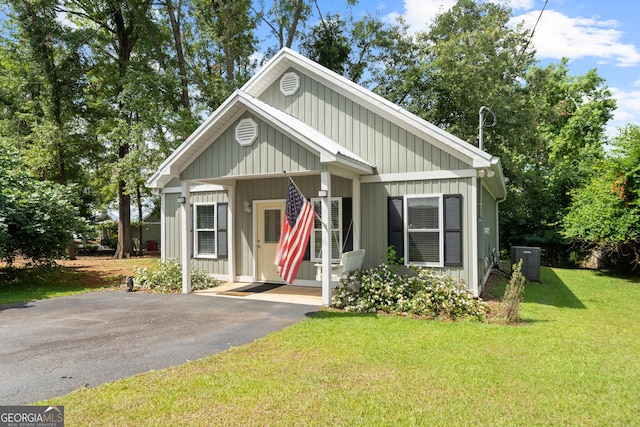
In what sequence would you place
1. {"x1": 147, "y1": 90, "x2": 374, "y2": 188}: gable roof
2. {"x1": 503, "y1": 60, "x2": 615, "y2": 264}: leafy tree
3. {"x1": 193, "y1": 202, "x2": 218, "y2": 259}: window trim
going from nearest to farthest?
{"x1": 147, "y1": 90, "x2": 374, "y2": 188}: gable roof → {"x1": 193, "y1": 202, "x2": 218, "y2": 259}: window trim → {"x1": 503, "y1": 60, "x2": 615, "y2": 264}: leafy tree

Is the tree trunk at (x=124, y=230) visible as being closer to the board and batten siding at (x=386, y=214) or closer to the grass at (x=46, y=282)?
the grass at (x=46, y=282)

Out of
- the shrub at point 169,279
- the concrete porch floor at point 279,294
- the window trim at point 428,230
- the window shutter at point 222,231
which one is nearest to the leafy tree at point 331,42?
the window shutter at point 222,231

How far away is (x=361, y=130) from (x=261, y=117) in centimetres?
254

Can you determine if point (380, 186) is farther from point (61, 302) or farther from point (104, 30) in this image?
point (104, 30)

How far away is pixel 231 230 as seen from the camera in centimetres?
1045

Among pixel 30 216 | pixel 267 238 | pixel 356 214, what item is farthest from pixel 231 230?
pixel 30 216

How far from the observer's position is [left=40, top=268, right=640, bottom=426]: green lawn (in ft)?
10.8

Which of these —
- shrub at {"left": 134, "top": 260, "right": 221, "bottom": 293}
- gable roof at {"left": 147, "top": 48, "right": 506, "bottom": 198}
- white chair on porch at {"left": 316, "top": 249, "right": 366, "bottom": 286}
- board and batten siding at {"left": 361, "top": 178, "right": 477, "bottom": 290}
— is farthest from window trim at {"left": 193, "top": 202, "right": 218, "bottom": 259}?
board and batten siding at {"left": 361, "top": 178, "right": 477, "bottom": 290}

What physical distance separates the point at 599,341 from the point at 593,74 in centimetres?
2468

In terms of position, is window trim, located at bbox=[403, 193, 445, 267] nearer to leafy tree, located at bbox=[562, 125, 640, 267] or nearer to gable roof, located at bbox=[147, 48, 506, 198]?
gable roof, located at bbox=[147, 48, 506, 198]

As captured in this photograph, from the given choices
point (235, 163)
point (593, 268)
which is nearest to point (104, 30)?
point (235, 163)

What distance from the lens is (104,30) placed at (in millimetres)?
19328

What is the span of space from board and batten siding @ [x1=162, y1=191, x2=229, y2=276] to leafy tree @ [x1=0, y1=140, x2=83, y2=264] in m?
2.43

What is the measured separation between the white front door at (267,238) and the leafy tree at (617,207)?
1072cm
